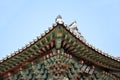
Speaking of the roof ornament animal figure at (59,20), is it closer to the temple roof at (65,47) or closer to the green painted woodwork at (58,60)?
the temple roof at (65,47)

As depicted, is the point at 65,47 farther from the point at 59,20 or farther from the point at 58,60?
the point at 59,20

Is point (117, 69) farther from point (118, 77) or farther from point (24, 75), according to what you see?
point (24, 75)

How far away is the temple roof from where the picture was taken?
8125 mm

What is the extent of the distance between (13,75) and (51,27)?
6.86ft

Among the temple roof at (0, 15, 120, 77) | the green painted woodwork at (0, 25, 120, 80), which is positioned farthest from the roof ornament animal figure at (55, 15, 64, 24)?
the green painted woodwork at (0, 25, 120, 80)

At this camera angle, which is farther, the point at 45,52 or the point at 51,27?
the point at 45,52

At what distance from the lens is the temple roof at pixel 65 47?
8.12m

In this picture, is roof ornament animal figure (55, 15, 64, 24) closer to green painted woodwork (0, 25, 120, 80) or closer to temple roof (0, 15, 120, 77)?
temple roof (0, 15, 120, 77)

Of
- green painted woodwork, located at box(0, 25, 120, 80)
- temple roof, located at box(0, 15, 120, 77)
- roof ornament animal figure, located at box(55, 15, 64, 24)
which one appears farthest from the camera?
green painted woodwork, located at box(0, 25, 120, 80)

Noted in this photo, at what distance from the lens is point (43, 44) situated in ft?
27.7

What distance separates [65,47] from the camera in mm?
8594

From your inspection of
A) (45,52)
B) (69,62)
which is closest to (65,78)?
(69,62)

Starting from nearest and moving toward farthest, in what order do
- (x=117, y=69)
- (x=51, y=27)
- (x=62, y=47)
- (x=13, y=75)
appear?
(x=51, y=27)
(x=62, y=47)
(x=13, y=75)
(x=117, y=69)

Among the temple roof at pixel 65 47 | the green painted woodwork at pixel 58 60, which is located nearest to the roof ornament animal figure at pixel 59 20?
the temple roof at pixel 65 47
